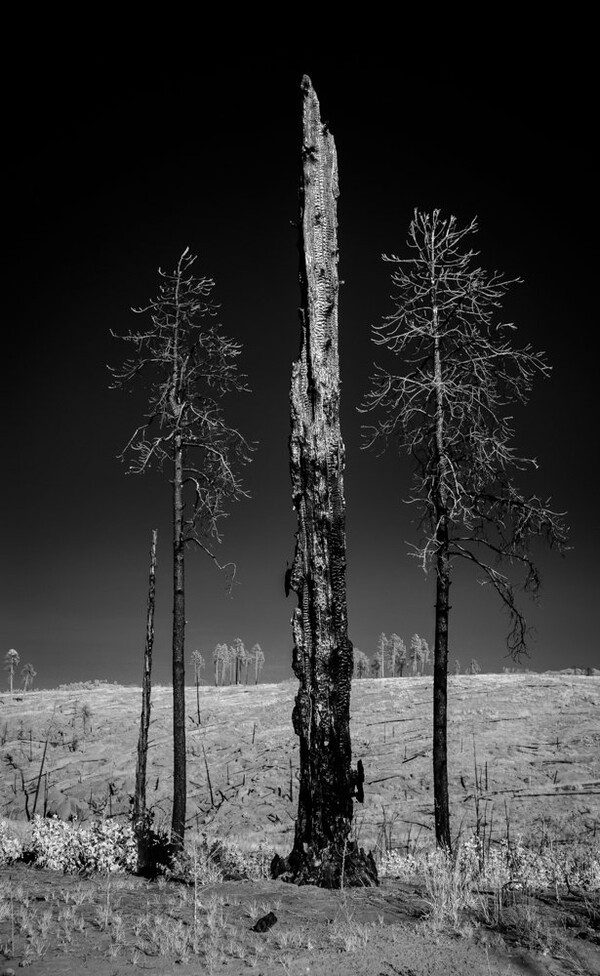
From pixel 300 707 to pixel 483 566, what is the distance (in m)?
6.40

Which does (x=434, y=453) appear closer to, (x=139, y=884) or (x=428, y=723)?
(x=139, y=884)

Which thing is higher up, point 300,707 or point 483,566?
point 483,566

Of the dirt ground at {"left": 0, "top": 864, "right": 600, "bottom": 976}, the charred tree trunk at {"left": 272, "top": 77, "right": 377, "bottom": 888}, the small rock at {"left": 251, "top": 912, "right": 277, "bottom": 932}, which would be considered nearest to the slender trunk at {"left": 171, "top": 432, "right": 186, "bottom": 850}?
the charred tree trunk at {"left": 272, "top": 77, "right": 377, "bottom": 888}

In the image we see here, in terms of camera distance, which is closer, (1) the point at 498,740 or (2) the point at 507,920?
(2) the point at 507,920

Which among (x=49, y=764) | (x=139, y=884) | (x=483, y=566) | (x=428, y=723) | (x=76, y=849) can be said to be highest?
(x=483, y=566)

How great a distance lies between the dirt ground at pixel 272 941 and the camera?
3.63 m

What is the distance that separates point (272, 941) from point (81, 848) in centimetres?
538

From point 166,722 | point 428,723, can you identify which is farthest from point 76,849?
point 166,722

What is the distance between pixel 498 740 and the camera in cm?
2650

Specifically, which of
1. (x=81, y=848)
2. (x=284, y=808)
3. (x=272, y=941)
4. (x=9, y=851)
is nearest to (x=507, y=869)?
(x=272, y=941)

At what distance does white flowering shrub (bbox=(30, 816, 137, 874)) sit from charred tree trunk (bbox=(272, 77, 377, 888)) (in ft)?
9.55

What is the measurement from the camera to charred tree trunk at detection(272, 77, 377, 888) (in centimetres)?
653

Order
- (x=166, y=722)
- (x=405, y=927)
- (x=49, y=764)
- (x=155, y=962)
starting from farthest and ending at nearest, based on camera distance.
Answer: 1. (x=166, y=722)
2. (x=49, y=764)
3. (x=405, y=927)
4. (x=155, y=962)

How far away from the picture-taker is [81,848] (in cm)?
833
